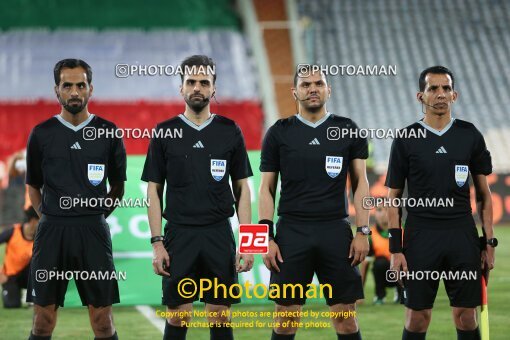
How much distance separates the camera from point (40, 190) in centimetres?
693

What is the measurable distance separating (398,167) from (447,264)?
69cm

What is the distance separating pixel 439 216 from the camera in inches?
266

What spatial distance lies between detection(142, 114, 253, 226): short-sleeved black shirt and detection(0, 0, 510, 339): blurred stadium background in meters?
14.5

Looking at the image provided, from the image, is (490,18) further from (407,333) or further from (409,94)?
(407,333)

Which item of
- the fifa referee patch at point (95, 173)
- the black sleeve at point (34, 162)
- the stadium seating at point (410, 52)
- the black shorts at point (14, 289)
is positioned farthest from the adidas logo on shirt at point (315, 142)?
the stadium seating at point (410, 52)

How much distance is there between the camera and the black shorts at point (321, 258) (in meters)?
6.70

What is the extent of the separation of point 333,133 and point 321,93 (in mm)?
272

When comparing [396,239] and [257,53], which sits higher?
[257,53]

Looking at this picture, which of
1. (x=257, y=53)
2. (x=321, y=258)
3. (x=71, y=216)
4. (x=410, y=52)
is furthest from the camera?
(x=410, y=52)

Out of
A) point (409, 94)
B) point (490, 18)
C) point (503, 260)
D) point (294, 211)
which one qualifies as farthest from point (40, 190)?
point (490, 18)

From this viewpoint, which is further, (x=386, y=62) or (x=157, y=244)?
(x=386, y=62)

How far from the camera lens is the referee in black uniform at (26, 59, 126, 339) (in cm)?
662

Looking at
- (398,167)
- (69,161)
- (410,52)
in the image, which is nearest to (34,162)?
(69,161)

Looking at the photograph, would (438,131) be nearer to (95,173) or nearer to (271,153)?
(271,153)
